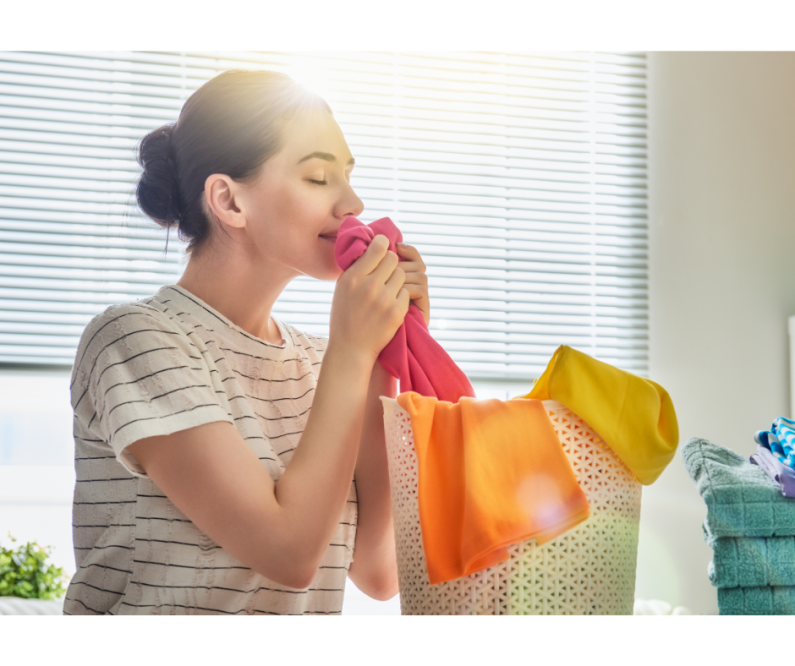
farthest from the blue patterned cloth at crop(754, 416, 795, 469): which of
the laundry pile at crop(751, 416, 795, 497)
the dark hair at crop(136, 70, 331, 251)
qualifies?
the dark hair at crop(136, 70, 331, 251)

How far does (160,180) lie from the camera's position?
0.75 meters

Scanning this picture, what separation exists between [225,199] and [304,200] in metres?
0.10

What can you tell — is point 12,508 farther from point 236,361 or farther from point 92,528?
point 236,361

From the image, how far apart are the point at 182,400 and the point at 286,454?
158mm

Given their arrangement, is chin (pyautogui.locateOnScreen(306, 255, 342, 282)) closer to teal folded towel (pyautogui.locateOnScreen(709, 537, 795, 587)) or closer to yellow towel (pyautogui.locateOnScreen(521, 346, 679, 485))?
yellow towel (pyautogui.locateOnScreen(521, 346, 679, 485))

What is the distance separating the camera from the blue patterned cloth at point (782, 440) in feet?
1.98

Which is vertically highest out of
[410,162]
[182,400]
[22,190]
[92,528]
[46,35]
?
[410,162]

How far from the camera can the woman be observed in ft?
1.76

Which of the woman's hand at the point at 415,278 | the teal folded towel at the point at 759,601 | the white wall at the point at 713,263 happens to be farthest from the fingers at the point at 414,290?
the white wall at the point at 713,263

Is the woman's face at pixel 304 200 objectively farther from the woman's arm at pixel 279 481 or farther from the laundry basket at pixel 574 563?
the laundry basket at pixel 574 563

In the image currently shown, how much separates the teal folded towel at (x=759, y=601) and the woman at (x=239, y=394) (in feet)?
1.17

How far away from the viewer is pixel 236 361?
0.69 meters

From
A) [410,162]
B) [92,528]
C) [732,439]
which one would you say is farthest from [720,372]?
[92,528]

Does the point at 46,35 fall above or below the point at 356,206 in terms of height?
above
